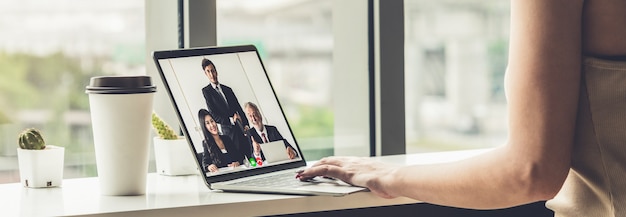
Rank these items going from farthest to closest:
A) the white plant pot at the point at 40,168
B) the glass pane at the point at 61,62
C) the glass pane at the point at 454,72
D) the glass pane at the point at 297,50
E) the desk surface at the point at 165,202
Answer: the glass pane at the point at 454,72 < the glass pane at the point at 297,50 < the glass pane at the point at 61,62 < the white plant pot at the point at 40,168 < the desk surface at the point at 165,202

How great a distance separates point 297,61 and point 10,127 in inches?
31.7

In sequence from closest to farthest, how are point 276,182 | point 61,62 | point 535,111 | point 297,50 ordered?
point 535,111
point 276,182
point 61,62
point 297,50

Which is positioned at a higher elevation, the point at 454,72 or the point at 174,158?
the point at 454,72

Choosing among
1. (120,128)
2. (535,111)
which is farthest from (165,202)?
(535,111)

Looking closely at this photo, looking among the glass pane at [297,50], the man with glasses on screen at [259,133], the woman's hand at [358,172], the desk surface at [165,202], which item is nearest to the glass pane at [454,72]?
the glass pane at [297,50]

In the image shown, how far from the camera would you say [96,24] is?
2.17m

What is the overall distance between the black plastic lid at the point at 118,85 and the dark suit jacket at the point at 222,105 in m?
0.15

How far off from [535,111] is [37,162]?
974 millimetres

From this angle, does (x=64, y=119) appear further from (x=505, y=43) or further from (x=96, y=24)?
(x=505, y=43)

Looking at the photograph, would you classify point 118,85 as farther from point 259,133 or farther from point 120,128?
point 259,133

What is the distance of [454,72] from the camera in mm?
2811

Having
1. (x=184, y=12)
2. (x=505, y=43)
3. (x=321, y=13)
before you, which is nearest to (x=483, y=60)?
(x=505, y=43)

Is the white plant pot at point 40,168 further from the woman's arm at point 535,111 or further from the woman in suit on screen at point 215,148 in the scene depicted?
the woman's arm at point 535,111

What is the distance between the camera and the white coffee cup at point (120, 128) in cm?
160
